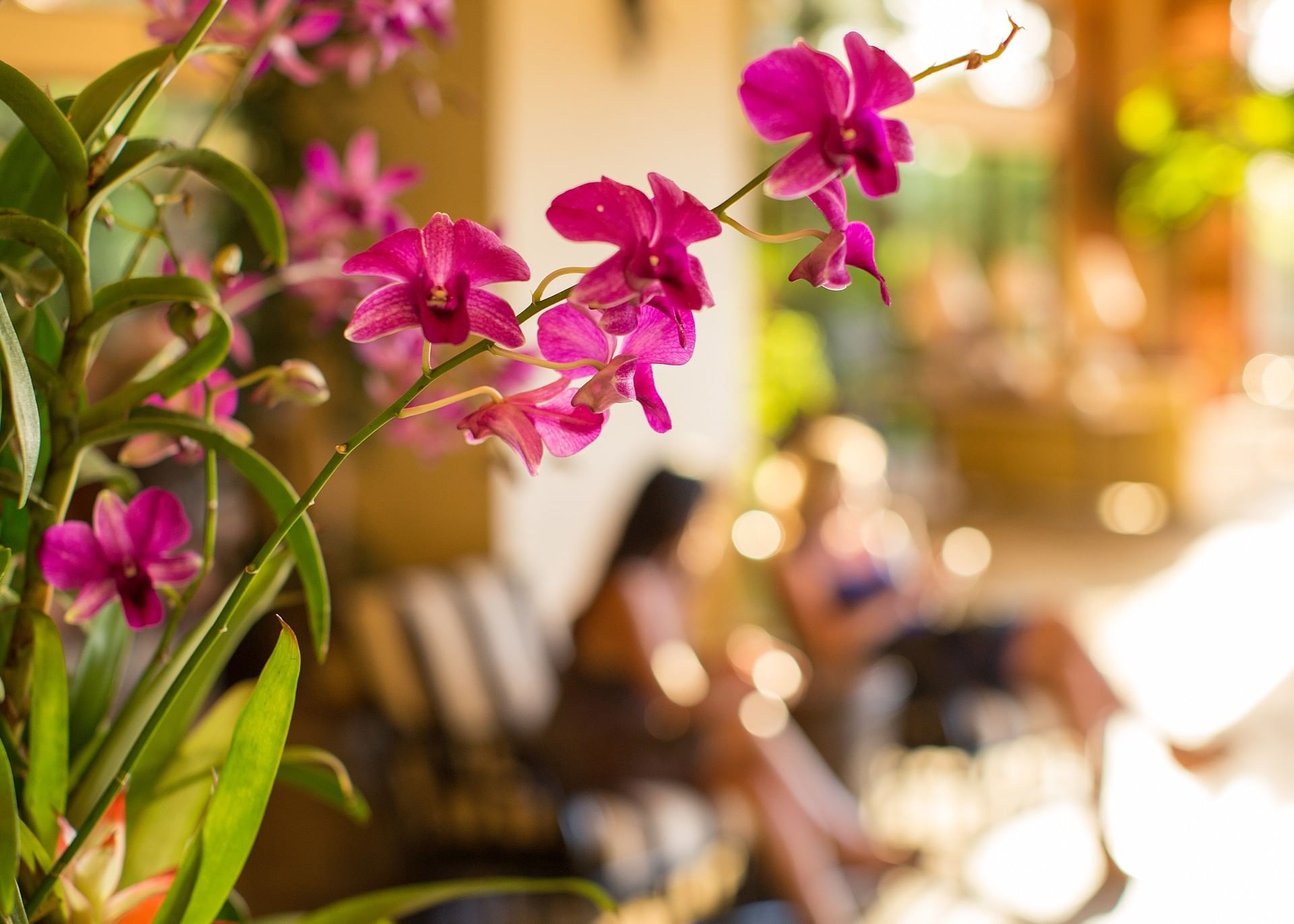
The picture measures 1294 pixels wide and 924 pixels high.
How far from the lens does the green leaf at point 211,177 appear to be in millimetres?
545

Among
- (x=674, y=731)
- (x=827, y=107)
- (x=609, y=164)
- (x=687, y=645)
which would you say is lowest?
(x=674, y=731)

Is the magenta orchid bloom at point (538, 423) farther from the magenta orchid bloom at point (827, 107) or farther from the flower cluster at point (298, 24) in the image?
the flower cluster at point (298, 24)

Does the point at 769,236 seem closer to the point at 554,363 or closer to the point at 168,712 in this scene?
the point at 554,363

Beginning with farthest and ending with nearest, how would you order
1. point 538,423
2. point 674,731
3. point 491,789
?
point 674,731, point 491,789, point 538,423

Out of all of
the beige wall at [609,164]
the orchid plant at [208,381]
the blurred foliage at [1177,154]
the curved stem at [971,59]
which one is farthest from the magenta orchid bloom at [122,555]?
the blurred foliage at [1177,154]

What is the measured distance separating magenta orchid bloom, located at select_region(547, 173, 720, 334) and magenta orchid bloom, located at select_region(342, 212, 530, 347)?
33 mm

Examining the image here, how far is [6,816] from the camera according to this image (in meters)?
0.50

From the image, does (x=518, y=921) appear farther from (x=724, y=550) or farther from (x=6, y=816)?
(x=6, y=816)

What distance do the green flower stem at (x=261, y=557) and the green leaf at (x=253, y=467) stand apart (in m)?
0.04

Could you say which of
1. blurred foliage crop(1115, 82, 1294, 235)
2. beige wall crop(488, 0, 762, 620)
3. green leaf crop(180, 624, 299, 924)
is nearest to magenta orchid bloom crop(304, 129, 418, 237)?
green leaf crop(180, 624, 299, 924)

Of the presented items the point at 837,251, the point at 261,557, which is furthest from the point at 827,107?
the point at 261,557

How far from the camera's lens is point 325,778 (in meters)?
0.67

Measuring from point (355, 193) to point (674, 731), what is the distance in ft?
7.28

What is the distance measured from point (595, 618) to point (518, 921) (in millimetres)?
649
